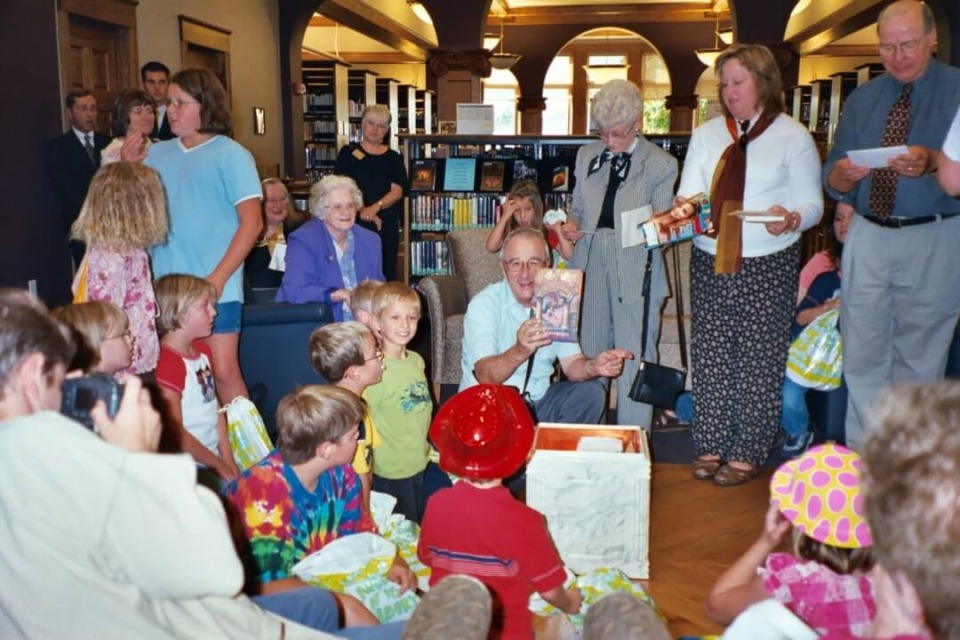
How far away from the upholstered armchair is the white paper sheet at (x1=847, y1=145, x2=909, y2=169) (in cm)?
238

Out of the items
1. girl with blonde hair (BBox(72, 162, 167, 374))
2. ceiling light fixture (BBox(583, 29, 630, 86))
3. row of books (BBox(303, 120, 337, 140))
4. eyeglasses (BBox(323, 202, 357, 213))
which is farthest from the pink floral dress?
ceiling light fixture (BBox(583, 29, 630, 86))

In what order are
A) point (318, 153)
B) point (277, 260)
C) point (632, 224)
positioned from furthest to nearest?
point (318, 153) < point (277, 260) < point (632, 224)

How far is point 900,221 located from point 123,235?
2702 mm

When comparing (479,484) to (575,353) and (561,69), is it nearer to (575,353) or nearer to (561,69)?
(575,353)

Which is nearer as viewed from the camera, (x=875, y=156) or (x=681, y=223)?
(x=875, y=156)

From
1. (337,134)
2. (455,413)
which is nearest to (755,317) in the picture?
(455,413)

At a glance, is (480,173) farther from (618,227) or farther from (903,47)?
(903,47)

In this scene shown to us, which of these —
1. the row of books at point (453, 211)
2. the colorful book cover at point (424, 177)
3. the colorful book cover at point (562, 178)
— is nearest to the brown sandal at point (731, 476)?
the colorful book cover at point (562, 178)

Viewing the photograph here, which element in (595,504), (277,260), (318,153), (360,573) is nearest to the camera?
(360,573)

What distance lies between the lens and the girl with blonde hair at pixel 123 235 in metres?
3.02

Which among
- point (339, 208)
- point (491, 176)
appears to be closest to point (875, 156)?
point (339, 208)

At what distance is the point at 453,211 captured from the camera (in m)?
6.81

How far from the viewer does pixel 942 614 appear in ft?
2.78

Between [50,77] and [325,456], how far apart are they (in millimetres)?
4978
